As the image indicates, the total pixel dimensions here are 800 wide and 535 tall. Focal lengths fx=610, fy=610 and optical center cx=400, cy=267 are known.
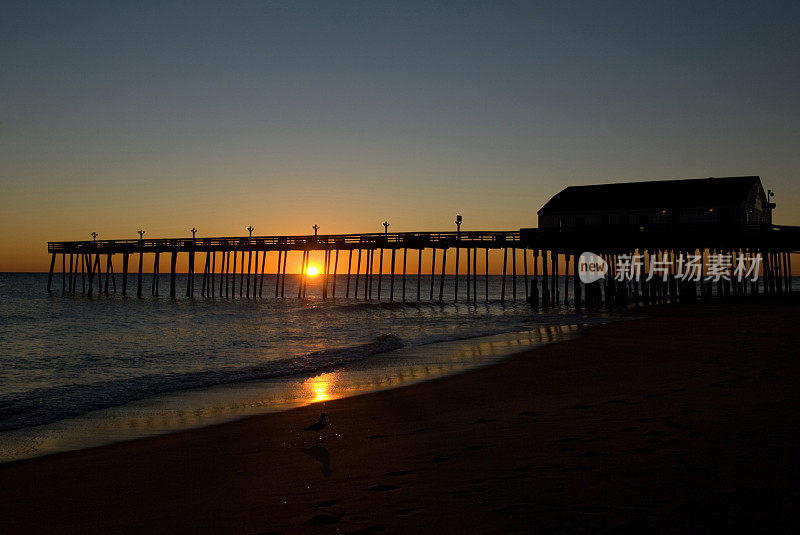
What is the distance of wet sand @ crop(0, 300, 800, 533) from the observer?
4395 millimetres

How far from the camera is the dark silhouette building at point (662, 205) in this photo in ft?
126

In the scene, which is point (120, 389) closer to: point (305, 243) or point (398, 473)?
point (398, 473)

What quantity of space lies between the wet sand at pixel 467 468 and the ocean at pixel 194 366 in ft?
5.16

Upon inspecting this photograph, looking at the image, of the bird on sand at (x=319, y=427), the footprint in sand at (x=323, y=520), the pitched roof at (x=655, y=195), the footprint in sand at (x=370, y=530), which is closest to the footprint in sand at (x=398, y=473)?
the footprint in sand at (x=323, y=520)

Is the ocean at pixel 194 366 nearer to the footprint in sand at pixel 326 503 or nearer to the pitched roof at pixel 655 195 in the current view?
the footprint in sand at pixel 326 503

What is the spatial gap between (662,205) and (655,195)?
1.55 metres

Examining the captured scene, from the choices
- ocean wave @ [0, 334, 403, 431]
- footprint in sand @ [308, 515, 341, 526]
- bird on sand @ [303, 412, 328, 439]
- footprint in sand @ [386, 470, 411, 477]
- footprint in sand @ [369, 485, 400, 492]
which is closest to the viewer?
footprint in sand @ [308, 515, 341, 526]

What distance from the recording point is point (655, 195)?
4150 cm

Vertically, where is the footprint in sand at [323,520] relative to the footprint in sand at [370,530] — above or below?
below

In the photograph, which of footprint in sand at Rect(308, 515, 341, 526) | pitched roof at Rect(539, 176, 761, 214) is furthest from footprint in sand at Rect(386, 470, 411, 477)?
pitched roof at Rect(539, 176, 761, 214)

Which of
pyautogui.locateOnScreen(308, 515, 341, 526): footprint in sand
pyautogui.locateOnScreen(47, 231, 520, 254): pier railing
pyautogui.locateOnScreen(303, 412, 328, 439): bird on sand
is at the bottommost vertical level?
pyautogui.locateOnScreen(303, 412, 328, 439): bird on sand

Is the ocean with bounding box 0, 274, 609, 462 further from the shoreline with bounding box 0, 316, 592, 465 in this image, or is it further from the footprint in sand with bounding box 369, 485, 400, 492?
the footprint in sand with bounding box 369, 485, 400, 492

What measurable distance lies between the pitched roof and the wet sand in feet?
106

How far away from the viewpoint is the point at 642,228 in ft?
127
